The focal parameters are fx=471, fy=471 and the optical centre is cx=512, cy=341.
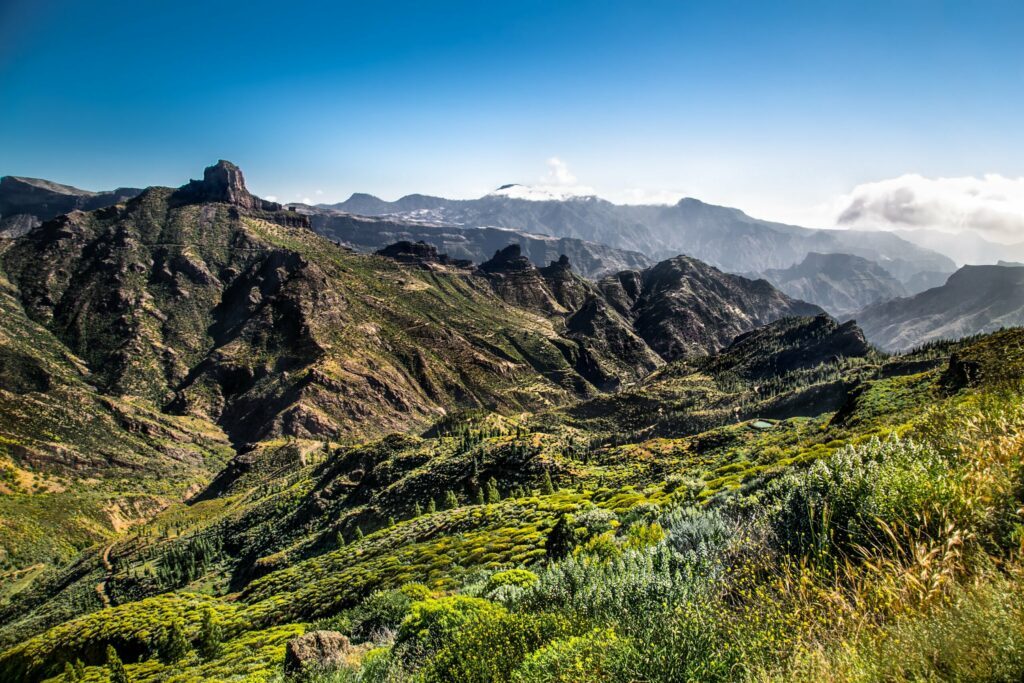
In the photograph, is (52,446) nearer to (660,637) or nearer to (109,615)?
(109,615)

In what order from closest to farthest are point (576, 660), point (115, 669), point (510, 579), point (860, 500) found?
point (576, 660) → point (860, 500) → point (510, 579) → point (115, 669)

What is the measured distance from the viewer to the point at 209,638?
44625 millimetres

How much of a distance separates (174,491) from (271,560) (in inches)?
5109

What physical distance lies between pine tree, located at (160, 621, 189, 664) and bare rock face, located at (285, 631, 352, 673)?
1510 inches

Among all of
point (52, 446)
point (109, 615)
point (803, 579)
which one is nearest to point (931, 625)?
point (803, 579)

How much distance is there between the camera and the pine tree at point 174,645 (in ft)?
147

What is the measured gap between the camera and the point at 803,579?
19.3 ft

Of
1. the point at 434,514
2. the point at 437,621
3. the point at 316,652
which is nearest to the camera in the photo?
the point at 437,621

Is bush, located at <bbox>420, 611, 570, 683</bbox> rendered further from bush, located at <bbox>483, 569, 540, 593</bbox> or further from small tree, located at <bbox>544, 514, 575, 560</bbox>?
small tree, located at <bbox>544, 514, 575, 560</bbox>

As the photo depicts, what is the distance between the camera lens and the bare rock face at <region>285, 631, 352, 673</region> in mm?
17922

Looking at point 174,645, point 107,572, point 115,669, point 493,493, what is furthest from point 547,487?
point 107,572

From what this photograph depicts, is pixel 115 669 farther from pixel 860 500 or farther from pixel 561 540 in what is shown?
pixel 860 500

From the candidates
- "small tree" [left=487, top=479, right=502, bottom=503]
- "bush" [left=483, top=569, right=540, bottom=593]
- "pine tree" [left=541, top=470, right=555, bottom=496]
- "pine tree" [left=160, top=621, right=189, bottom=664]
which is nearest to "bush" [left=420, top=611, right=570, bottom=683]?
"bush" [left=483, top=569, right=540, bottom=593]

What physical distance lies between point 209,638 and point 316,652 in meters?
37.0
